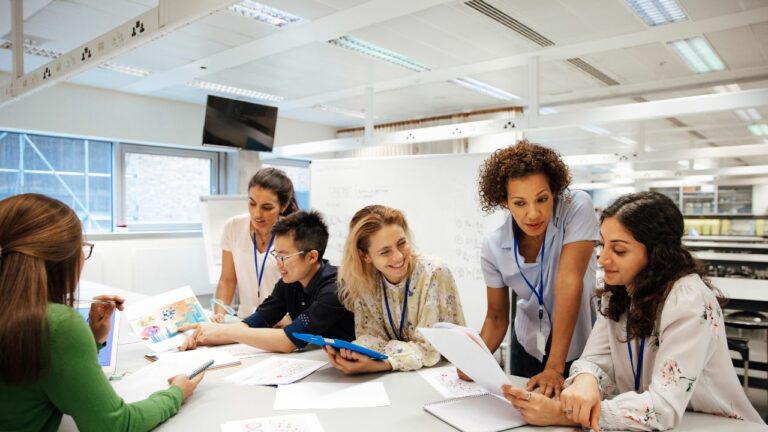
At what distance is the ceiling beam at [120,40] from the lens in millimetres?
2109

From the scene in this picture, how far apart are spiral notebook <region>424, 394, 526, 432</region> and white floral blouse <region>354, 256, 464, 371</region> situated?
314 mm

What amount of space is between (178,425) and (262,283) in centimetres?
126

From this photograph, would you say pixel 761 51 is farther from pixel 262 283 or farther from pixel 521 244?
pixel 262 283

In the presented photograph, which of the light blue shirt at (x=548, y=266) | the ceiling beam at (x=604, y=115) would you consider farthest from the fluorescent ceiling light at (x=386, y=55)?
the light blue shirt at (x=548, y=266)

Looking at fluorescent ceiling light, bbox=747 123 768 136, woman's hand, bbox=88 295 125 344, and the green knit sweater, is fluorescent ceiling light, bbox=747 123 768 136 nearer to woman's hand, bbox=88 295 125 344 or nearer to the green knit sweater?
woman's hand, bbox=88 295 125 344

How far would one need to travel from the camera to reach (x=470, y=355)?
1.20 metres

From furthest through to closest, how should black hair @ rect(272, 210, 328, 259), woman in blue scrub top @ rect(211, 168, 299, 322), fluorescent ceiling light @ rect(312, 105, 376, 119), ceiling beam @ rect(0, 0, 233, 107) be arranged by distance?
fluorescent ceiling light @ rect(312, 105, 376, 119) → woman in blue scrub top @ rect(211, 168, 299, 322) → ceiling beam @ rect(0, 0, 233, 107) → black hair @ rect(272, 210, 328, 259)

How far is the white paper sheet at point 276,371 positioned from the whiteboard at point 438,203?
7.52ft

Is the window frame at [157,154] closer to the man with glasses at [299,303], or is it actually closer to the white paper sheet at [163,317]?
the white paper sheet at [163,317]

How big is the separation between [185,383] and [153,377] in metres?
0.20

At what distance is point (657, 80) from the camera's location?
5.13 m

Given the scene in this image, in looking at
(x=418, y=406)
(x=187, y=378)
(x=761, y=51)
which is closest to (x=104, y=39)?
(x=187, y=378)

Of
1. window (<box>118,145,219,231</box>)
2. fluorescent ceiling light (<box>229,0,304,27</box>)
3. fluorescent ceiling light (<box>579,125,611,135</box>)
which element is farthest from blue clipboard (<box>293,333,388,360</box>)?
fluorescent ceiling light (<box>579,125,611,135</box>)

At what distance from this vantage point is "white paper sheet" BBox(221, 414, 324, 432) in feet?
3.87
